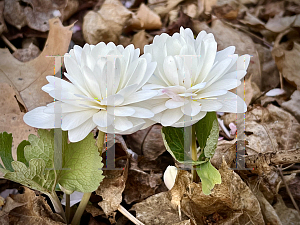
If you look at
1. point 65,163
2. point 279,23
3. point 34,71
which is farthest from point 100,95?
point 279,23

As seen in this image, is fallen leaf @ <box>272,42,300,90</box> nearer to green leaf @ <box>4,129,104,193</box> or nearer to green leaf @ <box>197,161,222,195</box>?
green leaf @ <box>197,161,222,195</box>

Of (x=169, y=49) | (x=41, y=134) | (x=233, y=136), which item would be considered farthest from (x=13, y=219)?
(x=233, y=136)

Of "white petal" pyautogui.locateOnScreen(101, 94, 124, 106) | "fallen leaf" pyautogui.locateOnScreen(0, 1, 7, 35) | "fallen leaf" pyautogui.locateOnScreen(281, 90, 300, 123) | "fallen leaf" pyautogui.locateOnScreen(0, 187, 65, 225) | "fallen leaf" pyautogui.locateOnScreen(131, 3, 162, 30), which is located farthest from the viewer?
"fallen leaf" pyautogui.locateOnScreen(131, 3, 162, 30)

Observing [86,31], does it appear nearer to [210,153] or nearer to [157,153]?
[157,153]

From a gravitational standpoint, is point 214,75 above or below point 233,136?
above

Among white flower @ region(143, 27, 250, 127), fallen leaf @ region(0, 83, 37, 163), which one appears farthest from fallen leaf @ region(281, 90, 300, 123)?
fallen leaf @ region(0, 83, 37, 163)

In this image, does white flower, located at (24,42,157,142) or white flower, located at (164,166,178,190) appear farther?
white flower, located at (164,166,178,190)
